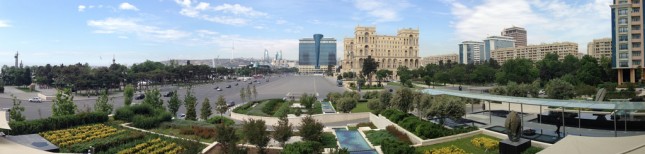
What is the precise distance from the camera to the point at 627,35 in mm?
57969

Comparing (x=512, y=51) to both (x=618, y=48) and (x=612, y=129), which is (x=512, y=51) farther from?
(x=612, y=129)

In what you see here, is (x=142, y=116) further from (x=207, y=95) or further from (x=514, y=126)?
(x=207, y=95)

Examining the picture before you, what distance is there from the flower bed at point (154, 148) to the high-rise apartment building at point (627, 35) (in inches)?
2528

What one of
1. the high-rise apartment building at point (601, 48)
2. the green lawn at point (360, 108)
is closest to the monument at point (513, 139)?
the green lawn at point (360, 108)

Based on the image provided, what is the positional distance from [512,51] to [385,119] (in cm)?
17621

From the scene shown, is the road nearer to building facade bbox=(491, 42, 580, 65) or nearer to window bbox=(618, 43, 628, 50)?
window bbox=(618, 43, 628, 50)

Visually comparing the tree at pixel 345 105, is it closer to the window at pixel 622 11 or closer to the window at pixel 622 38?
the window at pixel 622 38

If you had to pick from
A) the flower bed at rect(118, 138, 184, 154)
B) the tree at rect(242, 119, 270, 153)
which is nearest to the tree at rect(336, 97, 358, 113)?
the flower bed at rect(118, 138, 184, 154)

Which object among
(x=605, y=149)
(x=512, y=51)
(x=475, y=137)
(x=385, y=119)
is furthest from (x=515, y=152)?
(x=512, y=51)

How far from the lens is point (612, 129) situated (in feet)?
67.8

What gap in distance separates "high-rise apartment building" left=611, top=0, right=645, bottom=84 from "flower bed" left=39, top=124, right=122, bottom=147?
66.1 meters

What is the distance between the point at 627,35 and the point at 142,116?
213 feet

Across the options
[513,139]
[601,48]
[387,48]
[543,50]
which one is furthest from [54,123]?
[543,50]

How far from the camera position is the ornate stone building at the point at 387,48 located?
5157 inches
